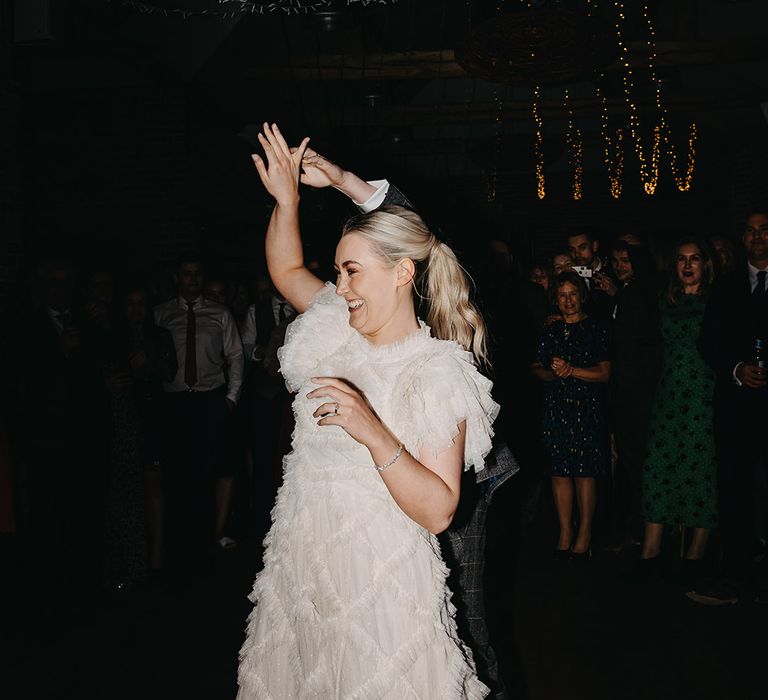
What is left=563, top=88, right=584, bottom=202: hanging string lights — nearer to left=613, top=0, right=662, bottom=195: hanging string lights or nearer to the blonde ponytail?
left=613, top=0, right=662, bottom=195: hanging string lights

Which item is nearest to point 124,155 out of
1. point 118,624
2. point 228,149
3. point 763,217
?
point 228,149

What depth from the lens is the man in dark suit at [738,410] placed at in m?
3.80

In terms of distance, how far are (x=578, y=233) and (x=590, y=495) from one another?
5.77 feet

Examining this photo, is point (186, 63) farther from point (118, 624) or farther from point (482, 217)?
Result: point (482, 217)

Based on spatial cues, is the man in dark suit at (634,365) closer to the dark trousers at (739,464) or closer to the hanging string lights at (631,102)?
the dark trousers at (739,464)

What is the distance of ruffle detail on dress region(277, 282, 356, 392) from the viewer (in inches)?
71.0

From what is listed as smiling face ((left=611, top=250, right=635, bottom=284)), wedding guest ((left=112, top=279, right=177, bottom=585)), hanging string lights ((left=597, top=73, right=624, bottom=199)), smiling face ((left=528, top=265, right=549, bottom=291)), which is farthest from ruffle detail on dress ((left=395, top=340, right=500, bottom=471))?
hanging string lights ((left=597, top=73, right=624, bottom=199))

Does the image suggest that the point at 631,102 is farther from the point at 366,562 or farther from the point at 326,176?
the point at 366,562

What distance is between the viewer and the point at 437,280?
179cm

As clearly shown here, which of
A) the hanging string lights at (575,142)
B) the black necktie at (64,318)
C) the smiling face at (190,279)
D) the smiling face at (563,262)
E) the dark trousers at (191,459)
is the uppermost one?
the hanging string lights at (575,142)

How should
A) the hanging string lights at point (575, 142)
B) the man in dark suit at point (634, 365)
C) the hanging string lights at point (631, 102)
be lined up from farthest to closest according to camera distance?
the hanging string lights at point (575, 142) → the hanging string lights at point (631, 102) → the man in dark suit at point (634, 365)

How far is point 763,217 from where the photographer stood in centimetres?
390

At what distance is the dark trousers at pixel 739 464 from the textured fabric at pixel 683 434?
181 mm

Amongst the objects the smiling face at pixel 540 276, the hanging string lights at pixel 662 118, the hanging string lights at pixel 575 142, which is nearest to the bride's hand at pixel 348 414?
the hanging string lights at pixel 662 118
